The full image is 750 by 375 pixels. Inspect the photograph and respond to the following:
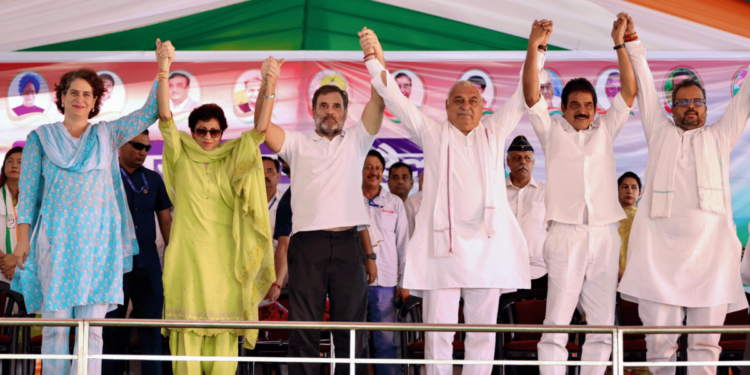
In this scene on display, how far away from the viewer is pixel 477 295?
3.46 metres

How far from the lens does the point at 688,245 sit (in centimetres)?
357

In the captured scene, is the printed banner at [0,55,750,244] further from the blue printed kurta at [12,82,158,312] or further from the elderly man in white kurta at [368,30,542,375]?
the blue printed kurta at [12,82,158,312]

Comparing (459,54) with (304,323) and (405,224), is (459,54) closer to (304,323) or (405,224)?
(405,224)

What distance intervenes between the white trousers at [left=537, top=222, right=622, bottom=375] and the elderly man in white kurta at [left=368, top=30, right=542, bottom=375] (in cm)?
18

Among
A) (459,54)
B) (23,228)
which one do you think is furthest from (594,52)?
Answer: (23,228)

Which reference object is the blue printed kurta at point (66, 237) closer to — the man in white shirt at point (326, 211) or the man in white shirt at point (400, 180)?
the man in white shirt at point (326, 211)

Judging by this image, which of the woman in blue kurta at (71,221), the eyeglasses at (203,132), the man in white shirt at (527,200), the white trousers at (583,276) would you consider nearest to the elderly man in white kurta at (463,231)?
the white trousers at (583,276)

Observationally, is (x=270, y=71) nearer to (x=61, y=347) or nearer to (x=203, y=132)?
(x=203, y=132)

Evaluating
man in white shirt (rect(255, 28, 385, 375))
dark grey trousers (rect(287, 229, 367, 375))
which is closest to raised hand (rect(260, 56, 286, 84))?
man in white shirt (rect(255, 28, 385, 375))

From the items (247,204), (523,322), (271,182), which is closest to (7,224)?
(271,182)

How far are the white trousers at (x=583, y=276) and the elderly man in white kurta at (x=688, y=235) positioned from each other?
0.48 ft

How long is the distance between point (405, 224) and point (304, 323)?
264 centimetres

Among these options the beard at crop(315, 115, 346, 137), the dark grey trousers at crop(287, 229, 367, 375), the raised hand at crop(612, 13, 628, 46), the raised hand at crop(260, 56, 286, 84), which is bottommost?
the dark grey trousers at crop(287, 229, 367, 375)

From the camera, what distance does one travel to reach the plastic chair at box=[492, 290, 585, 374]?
383 cm
